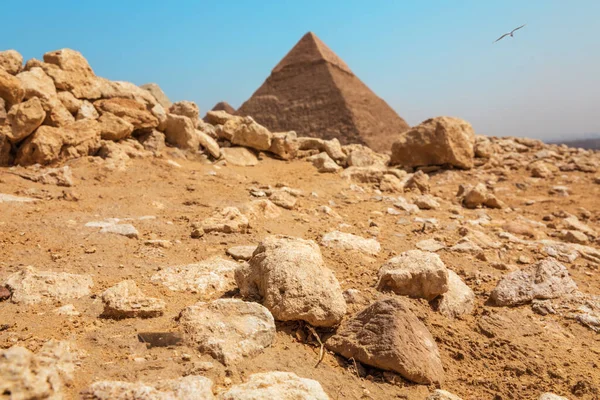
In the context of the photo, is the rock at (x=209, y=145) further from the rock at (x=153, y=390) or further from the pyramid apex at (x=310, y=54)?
the pyramid apex at (x=310, y=54)

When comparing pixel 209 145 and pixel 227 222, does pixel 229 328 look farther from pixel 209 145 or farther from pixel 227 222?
pixel 209 145

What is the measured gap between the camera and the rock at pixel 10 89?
14.9 feet

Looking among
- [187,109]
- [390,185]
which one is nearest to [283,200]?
[390,185]

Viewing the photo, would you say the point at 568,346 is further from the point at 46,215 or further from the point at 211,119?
the point at 211,119

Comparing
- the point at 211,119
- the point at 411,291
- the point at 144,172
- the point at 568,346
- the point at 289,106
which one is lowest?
the point at 568,346

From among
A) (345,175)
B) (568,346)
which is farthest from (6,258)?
(345,175)

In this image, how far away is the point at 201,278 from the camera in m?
2.40

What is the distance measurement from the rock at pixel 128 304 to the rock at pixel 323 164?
4723 mm

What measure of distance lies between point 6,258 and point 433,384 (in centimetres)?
238

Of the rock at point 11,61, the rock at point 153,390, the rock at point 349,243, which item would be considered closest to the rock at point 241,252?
the rock at point 349,243

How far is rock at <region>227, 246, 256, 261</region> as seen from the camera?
279 centimetres

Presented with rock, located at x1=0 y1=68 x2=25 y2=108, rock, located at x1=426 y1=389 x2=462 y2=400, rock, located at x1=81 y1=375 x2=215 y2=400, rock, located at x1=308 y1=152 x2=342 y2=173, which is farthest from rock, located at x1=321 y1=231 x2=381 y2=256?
rock, located at x1=0 y1=68 x2=25 y2=108

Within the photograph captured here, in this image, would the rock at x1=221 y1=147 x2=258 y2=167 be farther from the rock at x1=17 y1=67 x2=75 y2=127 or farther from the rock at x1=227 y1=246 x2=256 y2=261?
the rock at x1=227 y1=246 x2=256 y2=261

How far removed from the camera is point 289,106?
28.4m
